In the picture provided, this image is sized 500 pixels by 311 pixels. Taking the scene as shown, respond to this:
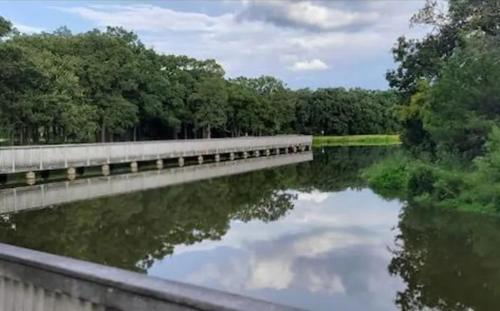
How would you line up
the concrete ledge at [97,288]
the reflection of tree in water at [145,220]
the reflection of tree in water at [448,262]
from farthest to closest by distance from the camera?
the reflection of tree in water at [145,220], the reflection of tree in water at [448,262], the concrete ledge at [97,288]

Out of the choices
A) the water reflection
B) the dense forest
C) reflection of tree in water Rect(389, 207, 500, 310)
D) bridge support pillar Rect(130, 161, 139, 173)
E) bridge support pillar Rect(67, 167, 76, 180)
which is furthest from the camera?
the dense forest

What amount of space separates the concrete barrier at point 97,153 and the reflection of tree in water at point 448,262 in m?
13.0

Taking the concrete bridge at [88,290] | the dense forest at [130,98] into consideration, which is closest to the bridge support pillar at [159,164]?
the dense forest at [130,98]

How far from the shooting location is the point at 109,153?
2475cm

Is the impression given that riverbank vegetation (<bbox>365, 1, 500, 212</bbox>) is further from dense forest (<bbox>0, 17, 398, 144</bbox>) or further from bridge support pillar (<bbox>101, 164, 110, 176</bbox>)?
dense forest (<bbox>0, 17, 398, 144</bbox>)

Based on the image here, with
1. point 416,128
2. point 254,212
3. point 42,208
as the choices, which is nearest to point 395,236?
point 254,212

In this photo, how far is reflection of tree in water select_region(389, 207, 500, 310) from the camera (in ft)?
23.8

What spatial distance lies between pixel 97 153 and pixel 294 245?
49.2ft

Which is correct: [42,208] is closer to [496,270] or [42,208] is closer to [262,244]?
[262,244]

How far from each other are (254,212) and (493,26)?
10596 millimetres

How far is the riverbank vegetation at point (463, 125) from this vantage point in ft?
47.1

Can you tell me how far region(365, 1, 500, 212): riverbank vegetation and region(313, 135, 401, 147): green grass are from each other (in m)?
40.9

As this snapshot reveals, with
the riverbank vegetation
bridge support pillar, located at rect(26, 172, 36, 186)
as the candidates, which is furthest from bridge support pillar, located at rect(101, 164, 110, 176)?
the riverbank vegetation

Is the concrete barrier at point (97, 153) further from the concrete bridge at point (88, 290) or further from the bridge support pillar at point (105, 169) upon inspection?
the concrete bridge at point (88, 290)
